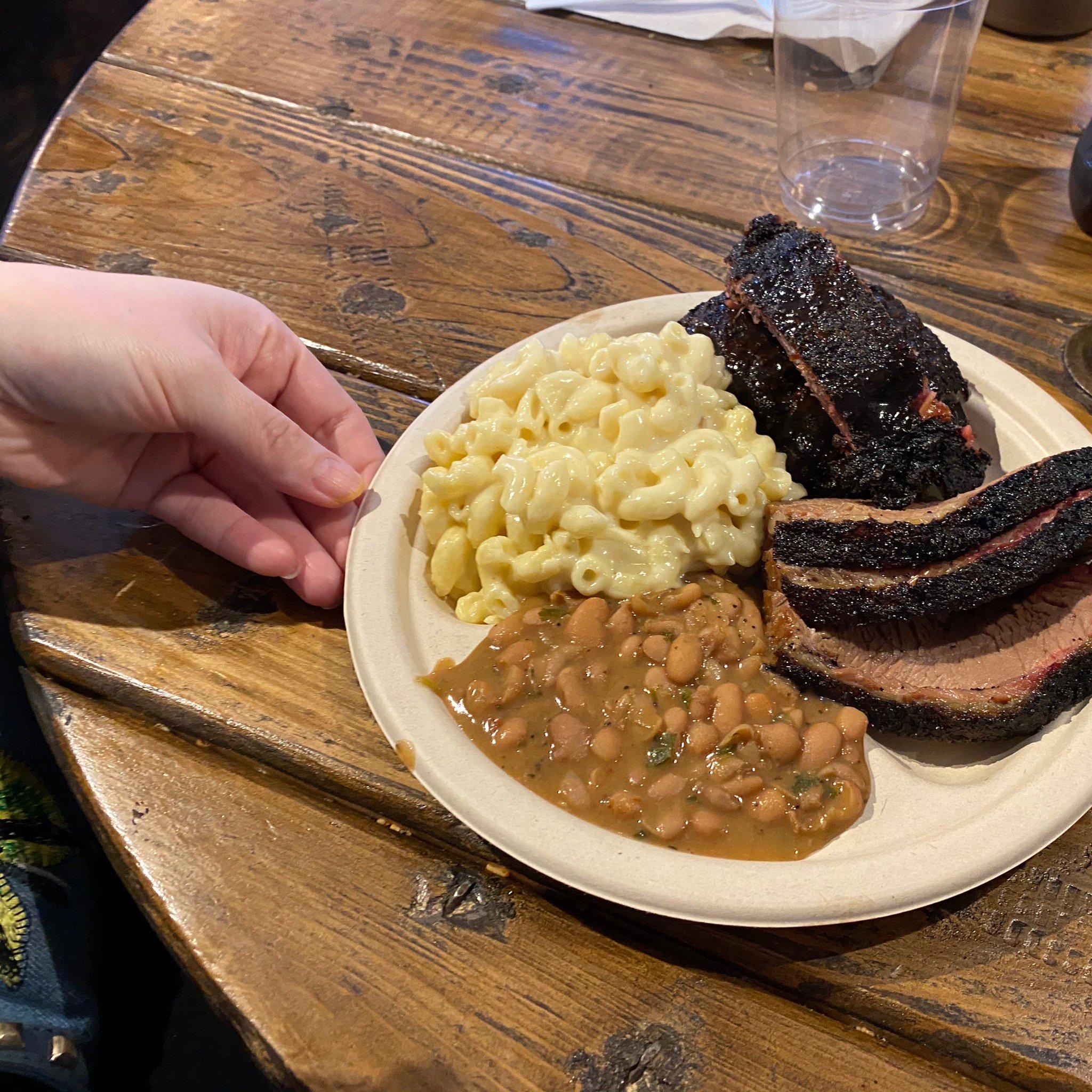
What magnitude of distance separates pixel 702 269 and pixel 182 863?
2.11m

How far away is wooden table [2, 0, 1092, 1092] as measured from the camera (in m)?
1.49

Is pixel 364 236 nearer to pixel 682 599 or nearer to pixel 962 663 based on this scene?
pixel 682 599

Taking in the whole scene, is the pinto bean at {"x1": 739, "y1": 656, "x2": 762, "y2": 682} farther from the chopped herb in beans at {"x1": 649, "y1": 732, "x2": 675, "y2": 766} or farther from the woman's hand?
the woman's hand

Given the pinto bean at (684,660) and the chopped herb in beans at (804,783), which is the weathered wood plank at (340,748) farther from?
the pinto bean at (684,660)

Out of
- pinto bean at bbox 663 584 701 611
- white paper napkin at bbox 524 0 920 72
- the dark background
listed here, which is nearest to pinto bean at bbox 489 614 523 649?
pinto bean at bbox 663 584 701 611

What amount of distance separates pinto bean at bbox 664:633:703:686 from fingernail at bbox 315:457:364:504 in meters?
0.72

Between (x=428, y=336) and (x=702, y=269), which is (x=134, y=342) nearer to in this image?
(x=428, y=336)

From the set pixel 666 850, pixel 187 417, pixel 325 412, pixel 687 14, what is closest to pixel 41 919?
pixel 187 417

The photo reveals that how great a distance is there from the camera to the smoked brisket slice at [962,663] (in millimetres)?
1648

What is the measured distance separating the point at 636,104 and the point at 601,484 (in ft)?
6.91

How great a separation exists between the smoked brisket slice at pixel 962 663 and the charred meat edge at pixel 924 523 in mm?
122

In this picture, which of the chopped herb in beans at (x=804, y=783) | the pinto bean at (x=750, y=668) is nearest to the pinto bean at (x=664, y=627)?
the pinto bean at (x=750, y=668)

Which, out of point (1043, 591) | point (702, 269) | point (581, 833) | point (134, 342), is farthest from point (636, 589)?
point (702, 269)

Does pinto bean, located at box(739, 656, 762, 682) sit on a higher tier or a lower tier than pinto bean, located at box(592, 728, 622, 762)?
higher
